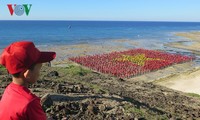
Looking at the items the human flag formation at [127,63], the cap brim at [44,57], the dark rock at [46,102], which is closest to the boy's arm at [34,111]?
the cap brim at [44,57]

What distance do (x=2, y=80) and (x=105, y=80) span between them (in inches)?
305

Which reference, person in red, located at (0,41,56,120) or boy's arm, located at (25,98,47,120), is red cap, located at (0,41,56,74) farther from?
boy's arm, located at (25,98,47,120)

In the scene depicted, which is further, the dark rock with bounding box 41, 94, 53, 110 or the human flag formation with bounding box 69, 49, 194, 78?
the human flag formation with bounding box 69, 49, 194, 78

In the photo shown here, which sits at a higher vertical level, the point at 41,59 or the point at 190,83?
the point at 41,59

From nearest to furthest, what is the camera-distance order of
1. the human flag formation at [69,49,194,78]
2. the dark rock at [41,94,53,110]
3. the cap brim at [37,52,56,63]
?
the cap brim at [37,52,56,63]
the dark rock at [41,94,53,110]
the human flag formation at [69,49,194,78]

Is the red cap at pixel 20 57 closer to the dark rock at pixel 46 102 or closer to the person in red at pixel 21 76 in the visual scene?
the person in red at pixel 21 76

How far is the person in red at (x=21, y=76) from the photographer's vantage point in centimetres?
317

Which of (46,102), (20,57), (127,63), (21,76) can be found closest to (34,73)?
(21,76)

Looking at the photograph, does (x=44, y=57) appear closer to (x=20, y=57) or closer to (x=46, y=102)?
(x=20, y=57)

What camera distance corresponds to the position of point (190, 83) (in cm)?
2931

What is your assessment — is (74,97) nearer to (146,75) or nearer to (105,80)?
(105,80)

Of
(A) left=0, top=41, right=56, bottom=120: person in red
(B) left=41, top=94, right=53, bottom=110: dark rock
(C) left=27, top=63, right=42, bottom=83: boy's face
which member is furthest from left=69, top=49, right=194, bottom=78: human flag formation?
(A) left=0, top=41, right=56, bottom=120: person in red

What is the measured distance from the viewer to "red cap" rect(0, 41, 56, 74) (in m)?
3.18

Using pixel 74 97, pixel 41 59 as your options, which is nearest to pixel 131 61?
pixel 74 97
